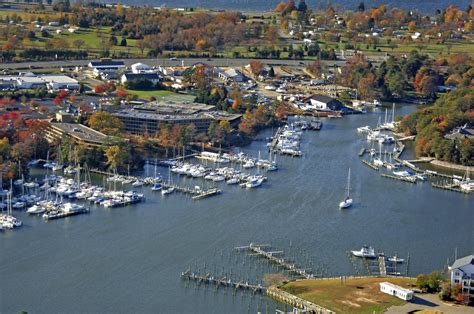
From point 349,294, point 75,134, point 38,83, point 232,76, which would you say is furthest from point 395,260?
point 232,76

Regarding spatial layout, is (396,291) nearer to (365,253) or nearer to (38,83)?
(365,253)

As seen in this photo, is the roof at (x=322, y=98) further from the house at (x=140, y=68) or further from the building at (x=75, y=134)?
the building at (x=75, y=134)

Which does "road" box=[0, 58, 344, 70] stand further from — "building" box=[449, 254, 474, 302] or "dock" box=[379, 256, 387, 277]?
"building" box=[449, 254, 474, 302]

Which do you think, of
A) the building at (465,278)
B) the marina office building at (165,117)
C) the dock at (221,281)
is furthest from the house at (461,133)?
the dock at (221,281)

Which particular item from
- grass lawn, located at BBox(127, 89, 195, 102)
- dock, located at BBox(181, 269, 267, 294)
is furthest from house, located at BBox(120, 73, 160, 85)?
dock, located at BBox(181, 269, 267, 294)

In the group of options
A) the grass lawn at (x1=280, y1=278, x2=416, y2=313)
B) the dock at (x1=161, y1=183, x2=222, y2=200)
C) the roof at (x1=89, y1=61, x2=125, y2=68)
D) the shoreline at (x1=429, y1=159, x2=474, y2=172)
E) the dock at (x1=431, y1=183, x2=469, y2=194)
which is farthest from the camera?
the roof at (x1=89, y1=61, x2=125, y2=68)

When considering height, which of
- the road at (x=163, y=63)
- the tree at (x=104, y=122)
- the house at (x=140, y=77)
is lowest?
the tree at (x=104, y=122)
